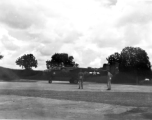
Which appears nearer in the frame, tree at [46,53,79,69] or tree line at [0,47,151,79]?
tree line at [0,47,151,79]

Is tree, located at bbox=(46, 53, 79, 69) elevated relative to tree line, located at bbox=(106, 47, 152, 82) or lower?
elevated

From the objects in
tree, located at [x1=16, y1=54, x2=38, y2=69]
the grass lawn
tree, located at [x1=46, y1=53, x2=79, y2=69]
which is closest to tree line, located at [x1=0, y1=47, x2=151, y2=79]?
tree, located at [x1=16, y1=54, x2=38, y2=69]

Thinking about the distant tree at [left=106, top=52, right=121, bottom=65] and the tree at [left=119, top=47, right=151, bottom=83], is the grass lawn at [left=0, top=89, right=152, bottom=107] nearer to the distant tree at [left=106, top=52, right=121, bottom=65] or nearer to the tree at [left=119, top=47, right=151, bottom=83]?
the tree at [left=119, top=47, right=151, bottom=83]

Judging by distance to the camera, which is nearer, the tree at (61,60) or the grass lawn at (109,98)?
the grass lawn at (109,98)

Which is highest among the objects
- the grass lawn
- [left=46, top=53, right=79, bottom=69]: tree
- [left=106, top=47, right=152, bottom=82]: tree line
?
[left=46, top=53, right=79, bottom=69]: tree

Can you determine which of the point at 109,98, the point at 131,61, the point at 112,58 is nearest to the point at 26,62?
the point at 112,58

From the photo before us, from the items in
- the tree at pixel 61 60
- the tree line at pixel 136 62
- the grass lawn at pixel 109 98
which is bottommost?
the grass lawn at pixel 109 98

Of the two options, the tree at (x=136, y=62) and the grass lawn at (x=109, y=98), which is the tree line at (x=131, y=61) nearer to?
the tree at (x=136, y=62)

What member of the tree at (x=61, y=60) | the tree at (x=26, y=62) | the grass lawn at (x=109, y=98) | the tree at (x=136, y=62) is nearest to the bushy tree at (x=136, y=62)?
the tree at (x=136, y=62)

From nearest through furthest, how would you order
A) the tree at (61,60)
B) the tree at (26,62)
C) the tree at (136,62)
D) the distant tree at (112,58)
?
the tree at (136,62) → the tree at (26,62) → the distant tree at (112,58) → the tree at (61,60)

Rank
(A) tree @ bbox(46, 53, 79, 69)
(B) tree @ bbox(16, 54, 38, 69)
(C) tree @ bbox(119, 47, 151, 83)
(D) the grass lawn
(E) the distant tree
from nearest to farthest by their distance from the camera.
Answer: (D) the grass lawn < (C) tree @ bbox(119, 47, 151, 83) < (B) tree @ bbox(16, 54, 38, 69) < (E) the distant tree < (A) tree @ bbox(46, 53, 79, 69)

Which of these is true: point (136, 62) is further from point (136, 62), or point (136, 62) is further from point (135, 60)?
point (135, 60)

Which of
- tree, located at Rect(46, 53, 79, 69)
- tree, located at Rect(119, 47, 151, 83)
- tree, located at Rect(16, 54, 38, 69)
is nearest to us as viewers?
tree, located at Rect(119, 47, 151, 83)

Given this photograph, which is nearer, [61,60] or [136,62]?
[136,62]
